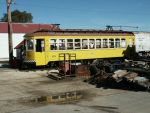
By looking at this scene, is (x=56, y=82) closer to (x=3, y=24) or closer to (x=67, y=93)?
(x=67, y=93)

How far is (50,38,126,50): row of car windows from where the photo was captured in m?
30.7

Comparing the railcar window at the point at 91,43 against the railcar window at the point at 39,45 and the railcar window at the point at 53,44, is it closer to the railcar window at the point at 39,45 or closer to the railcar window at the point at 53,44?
the railcar window at the point at 53,44

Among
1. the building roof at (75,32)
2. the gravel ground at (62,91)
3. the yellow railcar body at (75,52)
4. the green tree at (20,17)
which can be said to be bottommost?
the gravel ground at (62,91)

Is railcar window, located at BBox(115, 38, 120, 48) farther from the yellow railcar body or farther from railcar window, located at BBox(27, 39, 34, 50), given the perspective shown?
railcar window, located at BBox(27, 39, 34, 50)

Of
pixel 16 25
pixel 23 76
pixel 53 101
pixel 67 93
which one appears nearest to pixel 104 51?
pixel 23 76

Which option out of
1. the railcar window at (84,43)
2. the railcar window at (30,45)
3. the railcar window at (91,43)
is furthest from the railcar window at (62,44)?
the railcar window at (91,43)

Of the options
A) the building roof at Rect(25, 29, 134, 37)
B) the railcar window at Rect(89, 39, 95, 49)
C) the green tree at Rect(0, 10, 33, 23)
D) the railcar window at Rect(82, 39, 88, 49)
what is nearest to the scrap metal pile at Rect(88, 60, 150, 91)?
the building roof at Rect(25, 29, 134, 37)

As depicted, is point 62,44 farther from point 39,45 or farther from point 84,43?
point 84,43

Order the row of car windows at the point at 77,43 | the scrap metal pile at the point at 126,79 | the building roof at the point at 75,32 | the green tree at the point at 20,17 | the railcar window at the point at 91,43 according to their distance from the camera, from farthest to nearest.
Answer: the green tree at the point at 20,17 → the railcar window at the point at 91,43 → the building roof at the point at 75,32 → the row of car windows at the point at 77,43 → the scrap metal pile at the point at 126,79

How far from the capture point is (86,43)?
32531mm

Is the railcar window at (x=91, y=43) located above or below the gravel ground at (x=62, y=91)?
above

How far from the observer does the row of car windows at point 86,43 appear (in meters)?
30.7

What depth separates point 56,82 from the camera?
2352 centimetres

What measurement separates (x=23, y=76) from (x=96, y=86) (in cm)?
640
